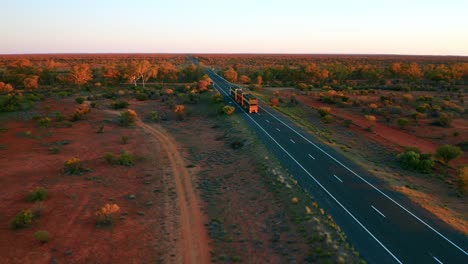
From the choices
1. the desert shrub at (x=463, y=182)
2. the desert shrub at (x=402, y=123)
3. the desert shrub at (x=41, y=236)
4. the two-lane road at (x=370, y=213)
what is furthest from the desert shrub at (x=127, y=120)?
the desert shrub at (x=463, y=182)

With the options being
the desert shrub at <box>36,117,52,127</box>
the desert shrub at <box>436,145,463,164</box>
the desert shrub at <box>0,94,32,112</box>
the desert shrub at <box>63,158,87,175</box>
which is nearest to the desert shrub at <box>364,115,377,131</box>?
the desert shrub at <box>436,145,463,164</box>

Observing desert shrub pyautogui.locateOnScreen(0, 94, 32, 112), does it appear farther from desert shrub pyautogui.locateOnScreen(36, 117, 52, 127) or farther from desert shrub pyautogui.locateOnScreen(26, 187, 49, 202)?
desert shrub pyautogui.locateOnScreen(26, 187, 49, 202)

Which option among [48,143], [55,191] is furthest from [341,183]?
[48,143]

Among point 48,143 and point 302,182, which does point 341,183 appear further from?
point 48,143

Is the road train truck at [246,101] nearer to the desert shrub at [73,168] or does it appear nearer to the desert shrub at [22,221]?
the desert shrub at [73,168]

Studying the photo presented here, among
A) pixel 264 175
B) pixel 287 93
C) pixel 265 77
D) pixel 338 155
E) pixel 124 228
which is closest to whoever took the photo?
pixel 124 228

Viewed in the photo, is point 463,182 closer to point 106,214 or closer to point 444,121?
point 106,214

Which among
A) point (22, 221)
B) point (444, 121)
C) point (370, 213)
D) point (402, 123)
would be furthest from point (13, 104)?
point (444, 121)
